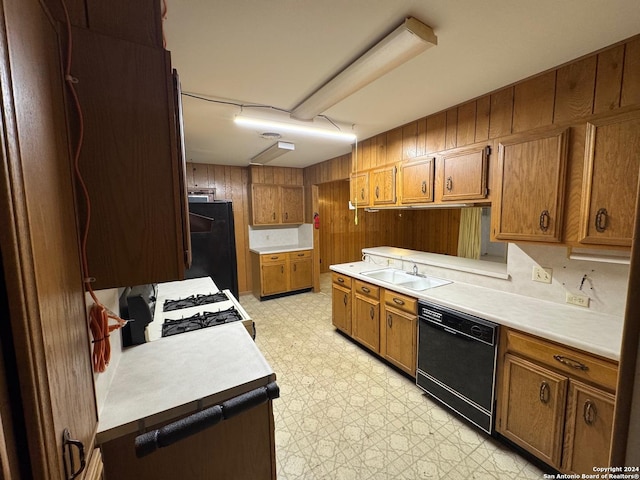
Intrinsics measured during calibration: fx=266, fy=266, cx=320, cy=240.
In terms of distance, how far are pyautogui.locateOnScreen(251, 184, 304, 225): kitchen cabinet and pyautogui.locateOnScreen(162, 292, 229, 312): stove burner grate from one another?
2517 millimetres

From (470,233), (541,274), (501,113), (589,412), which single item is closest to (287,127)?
(501,113)

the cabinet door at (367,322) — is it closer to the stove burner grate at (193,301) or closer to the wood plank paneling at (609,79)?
the stove burner grate at (193,301)

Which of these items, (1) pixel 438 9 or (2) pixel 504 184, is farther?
(2) pixel 504 184

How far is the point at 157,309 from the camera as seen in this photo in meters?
2.10

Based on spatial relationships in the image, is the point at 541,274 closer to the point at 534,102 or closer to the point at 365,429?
the point at 534,102

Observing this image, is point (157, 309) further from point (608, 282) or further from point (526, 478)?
point (608, 282)

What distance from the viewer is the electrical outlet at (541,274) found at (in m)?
1.94

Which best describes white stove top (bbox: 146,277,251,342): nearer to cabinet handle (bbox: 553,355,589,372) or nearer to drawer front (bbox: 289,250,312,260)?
cabinet handle (bbox: 553,355,589,372)

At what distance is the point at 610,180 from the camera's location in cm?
145

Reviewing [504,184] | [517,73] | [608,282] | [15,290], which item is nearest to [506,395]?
[608,282]

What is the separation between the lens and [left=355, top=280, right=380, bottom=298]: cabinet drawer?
2.70m

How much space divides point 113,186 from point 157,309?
1.56 m

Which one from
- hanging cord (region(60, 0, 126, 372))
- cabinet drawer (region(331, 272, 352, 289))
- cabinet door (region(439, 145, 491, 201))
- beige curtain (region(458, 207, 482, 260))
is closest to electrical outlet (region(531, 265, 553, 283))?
cabinet door (region(439, 145, 491, 201))

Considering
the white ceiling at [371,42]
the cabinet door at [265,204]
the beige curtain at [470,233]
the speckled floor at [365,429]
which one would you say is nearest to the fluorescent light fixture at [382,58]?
the white ceiling at [371,42]
